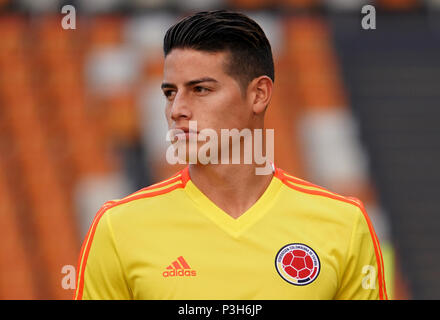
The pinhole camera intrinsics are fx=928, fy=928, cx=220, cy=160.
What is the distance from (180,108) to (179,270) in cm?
53

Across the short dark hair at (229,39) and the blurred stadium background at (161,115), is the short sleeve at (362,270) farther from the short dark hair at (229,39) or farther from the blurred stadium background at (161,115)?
the blurred stadium background at (161,115)

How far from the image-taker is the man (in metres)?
2.99

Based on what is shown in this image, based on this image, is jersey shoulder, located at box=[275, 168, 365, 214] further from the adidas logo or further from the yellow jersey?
the adidas logo

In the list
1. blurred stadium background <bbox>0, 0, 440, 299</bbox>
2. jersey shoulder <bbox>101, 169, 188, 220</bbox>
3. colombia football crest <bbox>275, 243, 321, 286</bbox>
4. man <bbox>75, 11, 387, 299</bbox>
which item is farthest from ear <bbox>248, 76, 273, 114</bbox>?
blurred stadium background <bbox>0, 0, 440, 299</bbox>

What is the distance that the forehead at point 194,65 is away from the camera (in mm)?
2965

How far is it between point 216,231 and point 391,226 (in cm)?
683

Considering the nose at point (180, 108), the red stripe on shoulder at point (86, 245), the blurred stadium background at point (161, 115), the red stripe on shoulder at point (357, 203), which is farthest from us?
the blurred stadium background at point (161, 115)

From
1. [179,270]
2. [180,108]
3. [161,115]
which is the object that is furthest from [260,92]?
[161,115]

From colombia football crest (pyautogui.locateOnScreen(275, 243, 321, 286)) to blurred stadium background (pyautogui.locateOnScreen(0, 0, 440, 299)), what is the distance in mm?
5775

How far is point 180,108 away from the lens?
9.66 ft

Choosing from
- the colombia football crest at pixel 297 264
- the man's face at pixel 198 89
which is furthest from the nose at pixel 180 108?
the colombia football crest at pixel 297 264

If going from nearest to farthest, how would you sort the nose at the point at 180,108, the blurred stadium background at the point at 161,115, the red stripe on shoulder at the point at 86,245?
the nose at the point at 180,108, the red stripe on shoulder at the point at 86,245, the blurred stadium background at the point at 161,115

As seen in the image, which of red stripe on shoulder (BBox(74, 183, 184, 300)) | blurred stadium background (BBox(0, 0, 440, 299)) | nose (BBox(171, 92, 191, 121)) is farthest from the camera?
blurred stadium background (BBox(0, 0, 440, 299))

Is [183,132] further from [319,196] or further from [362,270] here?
[362,270]
